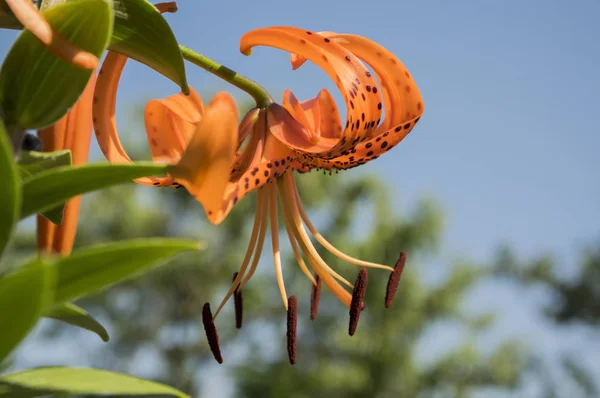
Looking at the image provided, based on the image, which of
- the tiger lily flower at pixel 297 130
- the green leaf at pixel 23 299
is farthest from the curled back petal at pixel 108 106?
the green leaf at pixel 23 299

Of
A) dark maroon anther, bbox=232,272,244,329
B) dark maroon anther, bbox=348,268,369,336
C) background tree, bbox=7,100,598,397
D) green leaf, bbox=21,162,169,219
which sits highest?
green leaf, bbox=21,162,169,219

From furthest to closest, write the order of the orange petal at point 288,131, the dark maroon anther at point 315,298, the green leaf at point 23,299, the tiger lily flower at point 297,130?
the dark maroon anther at point 315,298
the orange petal at point 288,131
the tiger lily flower at point 297,130
the green leaf at point 23,299

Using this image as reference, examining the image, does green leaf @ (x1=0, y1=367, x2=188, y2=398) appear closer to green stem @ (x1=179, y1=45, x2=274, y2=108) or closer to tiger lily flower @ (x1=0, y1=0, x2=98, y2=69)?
tiger lily flower @ (x1=0, y1=0, x2=98, y2=69)

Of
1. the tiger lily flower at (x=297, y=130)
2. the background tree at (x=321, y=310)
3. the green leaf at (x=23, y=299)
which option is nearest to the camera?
the green leaf at (x=23, y=299)

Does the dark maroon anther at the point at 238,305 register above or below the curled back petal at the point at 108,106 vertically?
below

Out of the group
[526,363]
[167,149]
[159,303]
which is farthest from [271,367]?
[167,149]

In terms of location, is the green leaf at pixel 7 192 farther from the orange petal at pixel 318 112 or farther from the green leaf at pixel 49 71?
the orange petal at pixel 318 112

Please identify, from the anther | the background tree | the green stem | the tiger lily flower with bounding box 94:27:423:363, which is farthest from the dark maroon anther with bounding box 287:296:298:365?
the background tree
